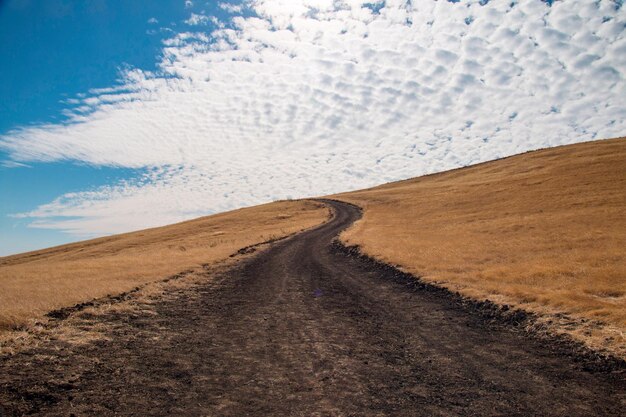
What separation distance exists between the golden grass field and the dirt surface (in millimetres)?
2684

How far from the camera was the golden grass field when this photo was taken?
44.0 feet

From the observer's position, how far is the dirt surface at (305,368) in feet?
23.0

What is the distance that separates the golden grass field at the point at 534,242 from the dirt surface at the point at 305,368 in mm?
2684

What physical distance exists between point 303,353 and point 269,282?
412 inches

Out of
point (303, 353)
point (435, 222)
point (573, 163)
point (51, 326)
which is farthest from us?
point (573, 163)

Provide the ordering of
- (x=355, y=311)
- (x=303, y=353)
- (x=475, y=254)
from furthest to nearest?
(x=475, y=254) < (x=355, y=311) < (x=303, y=353)

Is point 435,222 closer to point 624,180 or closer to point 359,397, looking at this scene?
point 624,180

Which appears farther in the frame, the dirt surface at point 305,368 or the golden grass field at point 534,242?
the golden grass field at point 534,242

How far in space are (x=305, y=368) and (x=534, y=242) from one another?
79.0 ft

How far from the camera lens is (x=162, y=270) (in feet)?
75.9

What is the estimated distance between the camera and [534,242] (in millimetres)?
26891

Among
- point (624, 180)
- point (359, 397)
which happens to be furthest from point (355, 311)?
point (624, 180)

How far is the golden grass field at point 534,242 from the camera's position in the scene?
13.4m

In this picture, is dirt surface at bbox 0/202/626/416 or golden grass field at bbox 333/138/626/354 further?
golden grass field at bbox 333/138/626/354
